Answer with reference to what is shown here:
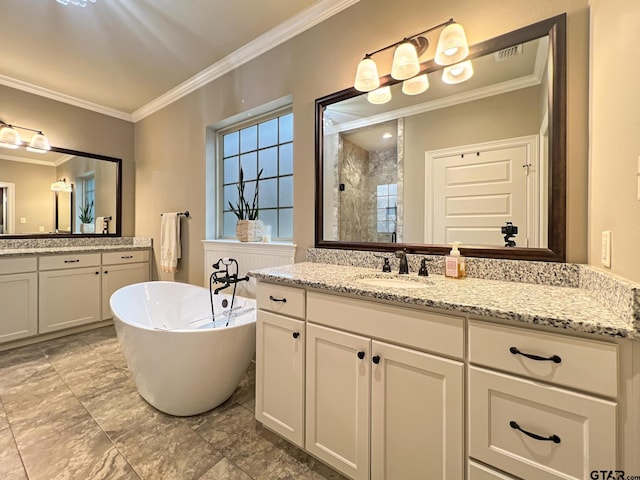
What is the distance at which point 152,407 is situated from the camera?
1.76 meters

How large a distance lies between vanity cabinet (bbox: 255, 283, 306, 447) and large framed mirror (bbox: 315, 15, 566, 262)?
606mm

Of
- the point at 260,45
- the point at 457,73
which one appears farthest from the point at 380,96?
the point at 260,45

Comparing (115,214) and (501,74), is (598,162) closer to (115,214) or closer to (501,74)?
(501,74)

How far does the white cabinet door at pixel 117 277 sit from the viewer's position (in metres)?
3.13

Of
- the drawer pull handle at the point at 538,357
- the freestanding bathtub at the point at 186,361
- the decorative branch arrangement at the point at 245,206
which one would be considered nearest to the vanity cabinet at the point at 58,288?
the freestanding bathtub at the point at 186,361

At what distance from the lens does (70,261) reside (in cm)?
287

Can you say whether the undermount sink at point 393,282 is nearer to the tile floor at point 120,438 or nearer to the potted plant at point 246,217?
the tile floor at point 120,438

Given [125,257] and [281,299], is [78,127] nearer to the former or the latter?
[125,257]

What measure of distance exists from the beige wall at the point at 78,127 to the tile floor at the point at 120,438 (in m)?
2.21

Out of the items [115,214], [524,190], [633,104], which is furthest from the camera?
[115,214]

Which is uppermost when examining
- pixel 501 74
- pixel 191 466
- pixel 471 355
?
pixel 501 74

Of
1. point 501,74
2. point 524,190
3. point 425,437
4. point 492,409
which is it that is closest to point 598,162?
point 524,190

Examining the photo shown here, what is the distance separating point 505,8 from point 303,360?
6.18 feet

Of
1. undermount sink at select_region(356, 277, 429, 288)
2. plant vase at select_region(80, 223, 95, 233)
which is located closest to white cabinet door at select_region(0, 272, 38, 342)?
plant vase at select_region(80, 223, 95, 233)
